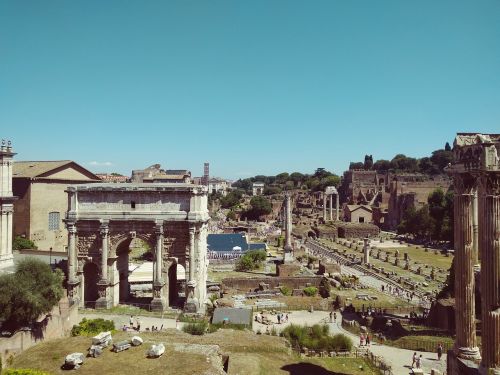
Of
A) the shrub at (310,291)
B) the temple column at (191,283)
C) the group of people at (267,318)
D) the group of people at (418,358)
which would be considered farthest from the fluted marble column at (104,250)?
the group of people at (418,358)

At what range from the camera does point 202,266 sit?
2500 centimetres

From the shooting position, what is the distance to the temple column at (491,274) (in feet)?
33.7

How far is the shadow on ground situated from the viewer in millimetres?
14672

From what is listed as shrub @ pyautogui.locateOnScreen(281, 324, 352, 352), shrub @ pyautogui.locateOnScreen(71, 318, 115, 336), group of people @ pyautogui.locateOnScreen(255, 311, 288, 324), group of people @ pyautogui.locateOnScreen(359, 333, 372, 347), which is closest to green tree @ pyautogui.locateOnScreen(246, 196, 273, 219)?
group of people @ pyautogui.locateOnScreen(255, 311, 288, 324)

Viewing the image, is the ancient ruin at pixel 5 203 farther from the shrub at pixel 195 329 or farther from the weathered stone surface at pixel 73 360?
the weathered stone surface at pixel 73 360

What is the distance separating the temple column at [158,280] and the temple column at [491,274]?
1732cm

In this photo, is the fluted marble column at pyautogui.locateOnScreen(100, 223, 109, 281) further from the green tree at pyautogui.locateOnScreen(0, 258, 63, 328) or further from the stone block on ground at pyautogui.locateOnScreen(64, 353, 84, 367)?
the stone block on ground at pyautogui.locateOnScreen(64, 353, 84, 367)

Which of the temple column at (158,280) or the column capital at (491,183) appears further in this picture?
the temple column at (158,280)

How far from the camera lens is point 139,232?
2480 cm

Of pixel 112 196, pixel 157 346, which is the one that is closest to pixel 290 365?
pixel 157 346

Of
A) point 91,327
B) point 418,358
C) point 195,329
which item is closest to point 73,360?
point 91,327

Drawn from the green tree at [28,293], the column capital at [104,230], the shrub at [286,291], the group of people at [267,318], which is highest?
the column capital at [104,230]

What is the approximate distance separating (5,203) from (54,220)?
16072 mm

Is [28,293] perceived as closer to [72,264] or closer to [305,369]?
[72,264]
